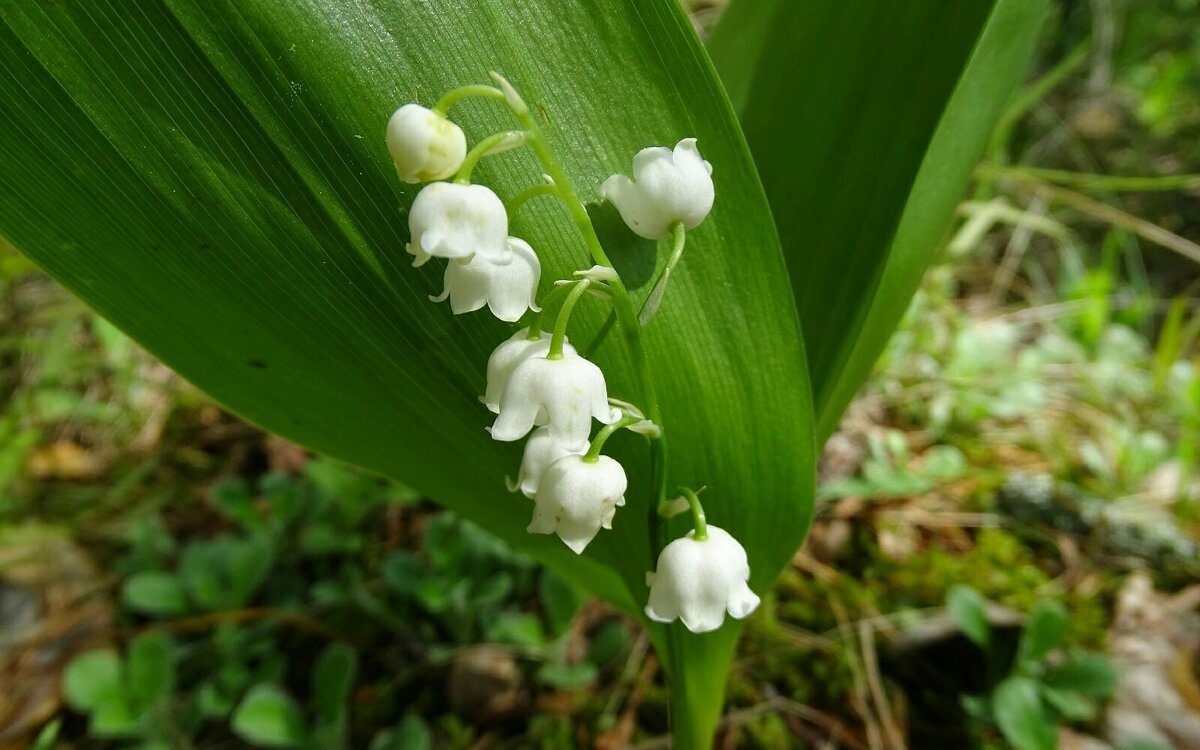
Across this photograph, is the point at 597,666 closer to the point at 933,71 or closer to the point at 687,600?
the point at 687,600

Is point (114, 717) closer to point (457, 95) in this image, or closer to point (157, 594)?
point (157, 594)

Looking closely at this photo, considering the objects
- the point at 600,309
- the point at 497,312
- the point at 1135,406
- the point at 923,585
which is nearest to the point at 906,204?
the point at 600,309

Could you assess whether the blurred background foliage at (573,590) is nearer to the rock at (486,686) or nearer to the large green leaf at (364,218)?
the rock at (486,686)

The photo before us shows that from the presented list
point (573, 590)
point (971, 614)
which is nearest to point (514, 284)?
point (573, 590)

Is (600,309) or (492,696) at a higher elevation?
(600,309)

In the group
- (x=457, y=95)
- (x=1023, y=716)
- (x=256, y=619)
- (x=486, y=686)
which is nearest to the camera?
(x=457, y=95)

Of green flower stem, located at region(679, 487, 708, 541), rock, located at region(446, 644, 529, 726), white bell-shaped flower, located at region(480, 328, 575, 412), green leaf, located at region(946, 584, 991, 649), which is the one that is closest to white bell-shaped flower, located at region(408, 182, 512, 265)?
white bell-shaped flower, located at region(480, 328, 575, 412)

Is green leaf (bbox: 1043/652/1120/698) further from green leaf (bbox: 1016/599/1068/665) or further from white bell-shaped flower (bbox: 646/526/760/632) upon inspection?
white bell-shaped flower (bbox: 646/526/760/632)

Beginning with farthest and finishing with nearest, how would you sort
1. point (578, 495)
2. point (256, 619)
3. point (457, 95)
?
1. point (256, 619)
2. point (578, 495)
3. point (457, 95)
